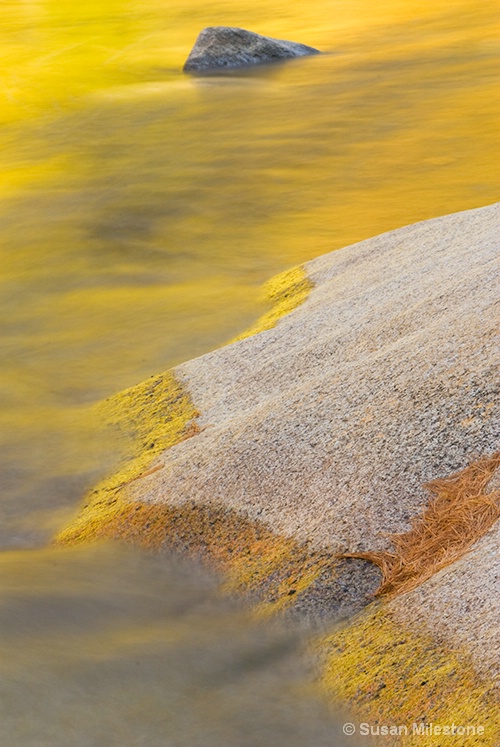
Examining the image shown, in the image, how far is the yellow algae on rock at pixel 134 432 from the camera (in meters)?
3.18

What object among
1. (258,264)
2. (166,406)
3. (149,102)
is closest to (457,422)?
(166,406)

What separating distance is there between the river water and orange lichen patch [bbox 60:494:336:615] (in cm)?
11

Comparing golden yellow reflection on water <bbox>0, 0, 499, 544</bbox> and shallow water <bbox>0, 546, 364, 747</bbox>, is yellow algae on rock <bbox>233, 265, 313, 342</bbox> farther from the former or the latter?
shallow water <bbox>0, 546, 364, 747</bbox>

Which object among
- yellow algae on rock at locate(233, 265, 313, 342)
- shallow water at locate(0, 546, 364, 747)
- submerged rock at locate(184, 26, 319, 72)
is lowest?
shallow water at locate(0, 546, 364, 747)

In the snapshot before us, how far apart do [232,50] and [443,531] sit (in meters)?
11.2

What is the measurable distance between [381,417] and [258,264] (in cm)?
356

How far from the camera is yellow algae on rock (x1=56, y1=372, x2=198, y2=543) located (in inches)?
125

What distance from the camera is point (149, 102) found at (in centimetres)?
1132

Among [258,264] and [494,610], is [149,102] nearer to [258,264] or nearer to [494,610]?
[258,264]
